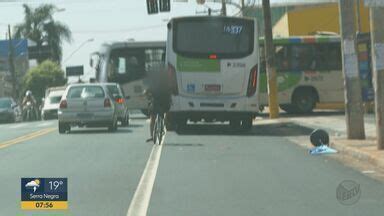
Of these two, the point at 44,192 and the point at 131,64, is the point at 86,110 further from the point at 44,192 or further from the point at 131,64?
the point at 44,192

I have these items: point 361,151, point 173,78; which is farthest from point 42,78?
point 361,151

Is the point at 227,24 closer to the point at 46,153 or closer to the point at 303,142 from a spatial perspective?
the point at 303,142

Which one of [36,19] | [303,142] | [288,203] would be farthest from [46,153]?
[36,19]

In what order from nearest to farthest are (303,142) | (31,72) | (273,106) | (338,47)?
(303,142) < (273,106) < (338,47) < (31,72)

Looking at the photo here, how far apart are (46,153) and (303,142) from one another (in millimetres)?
6560

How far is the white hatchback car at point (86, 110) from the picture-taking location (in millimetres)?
24141

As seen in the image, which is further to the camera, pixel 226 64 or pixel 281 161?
pixel 226 64

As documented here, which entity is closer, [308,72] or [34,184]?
[34,184]

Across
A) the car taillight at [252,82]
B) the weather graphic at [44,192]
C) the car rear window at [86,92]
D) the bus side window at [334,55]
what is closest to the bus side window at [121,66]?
the bus side window at [334,55]

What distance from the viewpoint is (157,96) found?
2028 cm

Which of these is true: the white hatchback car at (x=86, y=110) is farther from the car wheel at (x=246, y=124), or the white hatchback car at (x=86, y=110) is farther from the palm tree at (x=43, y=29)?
the palm tree at (x=43, y=29)

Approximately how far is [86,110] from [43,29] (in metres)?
57.7

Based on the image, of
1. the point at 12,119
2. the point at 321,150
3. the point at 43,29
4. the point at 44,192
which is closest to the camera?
the point at 44,192

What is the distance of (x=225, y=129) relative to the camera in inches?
1006
